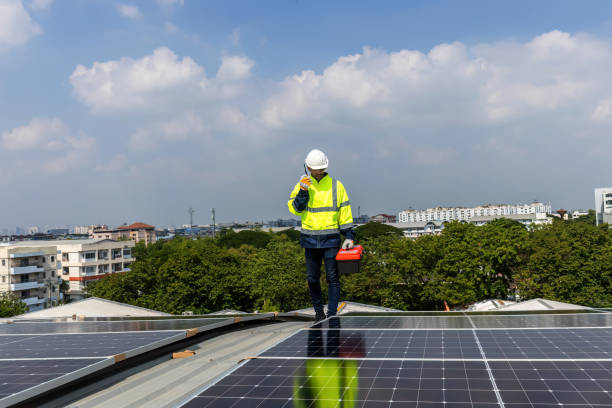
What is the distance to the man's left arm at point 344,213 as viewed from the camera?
8414mm

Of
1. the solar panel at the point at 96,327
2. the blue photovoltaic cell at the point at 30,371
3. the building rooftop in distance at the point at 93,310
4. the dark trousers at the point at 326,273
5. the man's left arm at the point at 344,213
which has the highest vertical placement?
the man's left arm at the point at 344,213

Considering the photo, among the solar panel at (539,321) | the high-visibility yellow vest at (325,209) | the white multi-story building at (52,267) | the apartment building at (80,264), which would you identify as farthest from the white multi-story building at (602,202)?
the high-visibility yellow vest at (325,209)

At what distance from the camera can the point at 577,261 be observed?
3731 cm

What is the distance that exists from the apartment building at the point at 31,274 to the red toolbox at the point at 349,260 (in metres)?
67.2

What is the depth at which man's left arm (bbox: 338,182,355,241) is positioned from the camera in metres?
8.41

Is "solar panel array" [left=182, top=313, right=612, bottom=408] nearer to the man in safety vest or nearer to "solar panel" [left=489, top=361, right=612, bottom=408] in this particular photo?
"solar panel" [left=489, top=361, right=612, bottom=408]

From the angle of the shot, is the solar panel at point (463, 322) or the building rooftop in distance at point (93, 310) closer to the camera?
the solar panel at point (463, 322)

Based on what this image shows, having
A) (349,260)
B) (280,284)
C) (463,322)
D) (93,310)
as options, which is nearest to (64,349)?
(349,260)

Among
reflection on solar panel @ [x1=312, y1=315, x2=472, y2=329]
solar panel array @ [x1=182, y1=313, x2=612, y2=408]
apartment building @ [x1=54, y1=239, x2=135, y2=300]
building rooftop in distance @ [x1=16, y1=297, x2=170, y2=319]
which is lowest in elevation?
apartment building @ [x1=54, y1=239, x2=135, y2=300]

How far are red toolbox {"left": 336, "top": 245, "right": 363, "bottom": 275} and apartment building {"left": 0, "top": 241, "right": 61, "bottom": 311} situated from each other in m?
67.2

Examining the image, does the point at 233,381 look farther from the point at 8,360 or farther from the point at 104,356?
the point at 8,360

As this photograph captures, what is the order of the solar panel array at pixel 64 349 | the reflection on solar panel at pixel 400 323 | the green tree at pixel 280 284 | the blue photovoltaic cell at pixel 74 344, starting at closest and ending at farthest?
the solar panel array at pixel 64 349 < the blue photovoltaic cell at pixel 74 344 < the reflection on solar panel at pixel 400 323 < the green tree at pixel 280 284

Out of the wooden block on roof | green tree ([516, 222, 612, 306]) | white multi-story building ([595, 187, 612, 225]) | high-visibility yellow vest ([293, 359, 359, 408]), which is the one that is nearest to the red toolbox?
the wooden block on roof

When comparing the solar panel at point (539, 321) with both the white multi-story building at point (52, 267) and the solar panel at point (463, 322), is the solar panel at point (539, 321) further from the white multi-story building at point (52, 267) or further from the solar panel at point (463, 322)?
the white multi-story building at point (52, 267)
